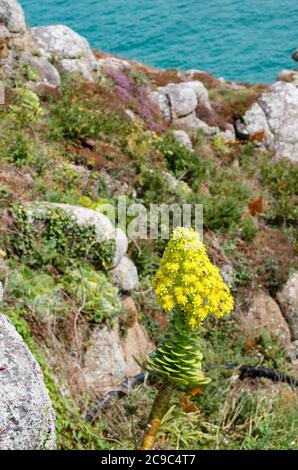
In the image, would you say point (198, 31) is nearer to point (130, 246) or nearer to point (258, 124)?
point (258, 124)

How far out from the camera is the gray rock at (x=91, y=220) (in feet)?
23.4

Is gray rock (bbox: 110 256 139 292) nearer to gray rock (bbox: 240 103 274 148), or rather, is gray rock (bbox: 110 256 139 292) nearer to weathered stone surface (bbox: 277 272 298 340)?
weathered stone surface (bbox: 277 272 298 340)

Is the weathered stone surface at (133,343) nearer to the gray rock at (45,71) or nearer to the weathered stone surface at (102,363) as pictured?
the weathered stone surface at (102,363)

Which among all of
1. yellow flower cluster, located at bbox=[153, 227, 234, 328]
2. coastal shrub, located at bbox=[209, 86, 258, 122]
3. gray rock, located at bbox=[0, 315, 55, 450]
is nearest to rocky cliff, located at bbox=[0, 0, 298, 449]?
gray rock, located at bbox=[0, 315, 55, 450]

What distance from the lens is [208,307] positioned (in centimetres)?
295

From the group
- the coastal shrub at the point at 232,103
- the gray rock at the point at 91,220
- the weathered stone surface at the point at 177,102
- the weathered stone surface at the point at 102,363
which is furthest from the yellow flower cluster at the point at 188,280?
the coastal shrub at the point at 232,103

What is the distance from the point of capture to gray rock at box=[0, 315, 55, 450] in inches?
114

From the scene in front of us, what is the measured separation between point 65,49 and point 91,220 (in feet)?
28.0

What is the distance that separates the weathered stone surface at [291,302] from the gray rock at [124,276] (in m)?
4.01

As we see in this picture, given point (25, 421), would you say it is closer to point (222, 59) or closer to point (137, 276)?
point (137, 276)

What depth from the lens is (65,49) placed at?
47.3 ft

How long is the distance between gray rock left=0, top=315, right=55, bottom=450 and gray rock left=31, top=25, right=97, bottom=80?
11.7 m

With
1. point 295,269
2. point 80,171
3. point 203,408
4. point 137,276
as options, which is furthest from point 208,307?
point 295,269

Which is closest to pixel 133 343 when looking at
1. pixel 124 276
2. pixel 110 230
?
pixel 124 276
